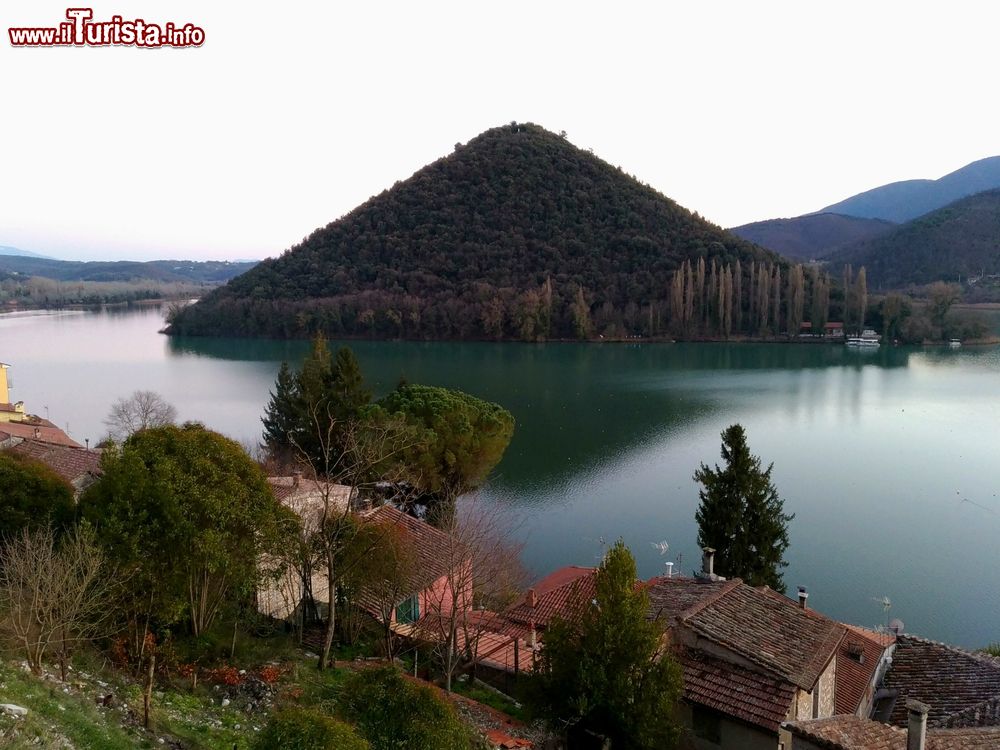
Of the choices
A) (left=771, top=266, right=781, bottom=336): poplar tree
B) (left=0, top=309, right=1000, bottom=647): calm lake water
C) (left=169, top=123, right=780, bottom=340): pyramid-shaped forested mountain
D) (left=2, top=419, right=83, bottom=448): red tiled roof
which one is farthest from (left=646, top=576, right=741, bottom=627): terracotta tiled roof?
(left=771, top=266, right=781, bottom=336): poplar tree

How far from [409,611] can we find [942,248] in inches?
4976

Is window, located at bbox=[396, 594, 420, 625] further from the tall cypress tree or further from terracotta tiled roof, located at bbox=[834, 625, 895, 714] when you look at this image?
the tall cypress tree

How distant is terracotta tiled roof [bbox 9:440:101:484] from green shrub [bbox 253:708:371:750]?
1064cm

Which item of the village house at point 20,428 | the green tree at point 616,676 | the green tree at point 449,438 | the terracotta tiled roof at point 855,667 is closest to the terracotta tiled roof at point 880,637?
the terracotta tiled roof at point 855,667

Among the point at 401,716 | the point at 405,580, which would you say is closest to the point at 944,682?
the point at 405,580

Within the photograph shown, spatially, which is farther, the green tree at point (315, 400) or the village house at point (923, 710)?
the green tree at point (315, 400)

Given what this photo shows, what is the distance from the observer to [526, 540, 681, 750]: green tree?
734 cm

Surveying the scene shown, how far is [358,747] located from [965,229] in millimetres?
136582

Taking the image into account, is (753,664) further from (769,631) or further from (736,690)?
(769,631)

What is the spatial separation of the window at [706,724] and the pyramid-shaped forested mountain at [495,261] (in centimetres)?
6303

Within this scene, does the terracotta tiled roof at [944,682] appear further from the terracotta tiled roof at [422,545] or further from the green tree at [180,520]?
the green tree at [180,520]

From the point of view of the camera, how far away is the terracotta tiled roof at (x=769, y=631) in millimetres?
8031

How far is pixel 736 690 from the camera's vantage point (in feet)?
25.9

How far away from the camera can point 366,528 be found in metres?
9.97
